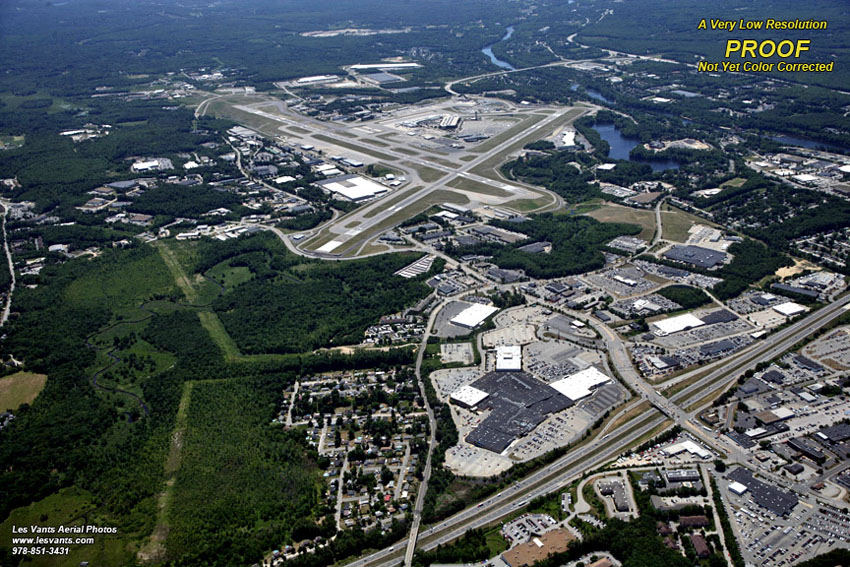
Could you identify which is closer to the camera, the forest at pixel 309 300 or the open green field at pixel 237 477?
the open green field at pixel 237 477

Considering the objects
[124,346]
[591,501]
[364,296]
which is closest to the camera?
[591,501]

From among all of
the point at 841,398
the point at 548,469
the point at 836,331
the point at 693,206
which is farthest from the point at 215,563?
the point at 693,206

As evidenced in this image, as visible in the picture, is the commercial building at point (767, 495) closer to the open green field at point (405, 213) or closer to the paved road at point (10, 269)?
the open green field at point (405, 213)

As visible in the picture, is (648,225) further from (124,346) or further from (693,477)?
(124,346)

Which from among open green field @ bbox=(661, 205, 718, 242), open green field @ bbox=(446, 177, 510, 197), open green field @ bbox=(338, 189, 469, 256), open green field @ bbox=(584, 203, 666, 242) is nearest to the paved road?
open green field @ bbox=(338, 189, 469, 256)

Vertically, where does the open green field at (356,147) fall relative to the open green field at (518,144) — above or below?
below

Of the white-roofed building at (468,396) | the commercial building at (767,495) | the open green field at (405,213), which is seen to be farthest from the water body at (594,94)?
the commercial building at (767,495)

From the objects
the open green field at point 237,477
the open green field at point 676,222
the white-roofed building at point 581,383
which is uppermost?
the white-roofed building at point 581,383
